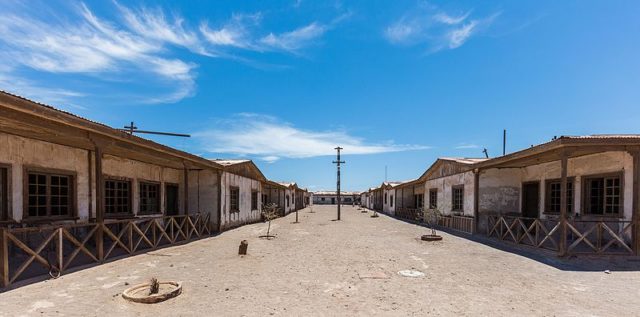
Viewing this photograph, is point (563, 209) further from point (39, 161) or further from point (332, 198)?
point (332, 198)

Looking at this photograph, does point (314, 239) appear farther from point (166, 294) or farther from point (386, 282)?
point (166, 294)

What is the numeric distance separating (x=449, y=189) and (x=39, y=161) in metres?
17.4

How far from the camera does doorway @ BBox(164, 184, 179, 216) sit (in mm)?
14867

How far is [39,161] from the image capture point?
8.42m

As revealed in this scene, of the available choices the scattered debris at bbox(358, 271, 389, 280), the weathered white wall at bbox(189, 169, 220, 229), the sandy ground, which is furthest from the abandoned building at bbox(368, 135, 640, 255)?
the weathered white wall at bbox(189, 169, 220, 229)

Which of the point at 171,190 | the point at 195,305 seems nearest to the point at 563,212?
the point at 195,305

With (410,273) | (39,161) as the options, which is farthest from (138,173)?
(410,273)

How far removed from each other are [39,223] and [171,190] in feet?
22.4

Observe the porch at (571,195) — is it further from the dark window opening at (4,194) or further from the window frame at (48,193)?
the dark window opening at (4,194)

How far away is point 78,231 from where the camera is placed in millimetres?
9594

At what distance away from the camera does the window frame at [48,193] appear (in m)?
8.04

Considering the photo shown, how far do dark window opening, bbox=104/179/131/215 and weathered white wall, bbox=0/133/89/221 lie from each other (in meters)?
1.17

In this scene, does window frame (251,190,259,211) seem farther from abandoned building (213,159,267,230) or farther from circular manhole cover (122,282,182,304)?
circular manhole cover (122,282,182,304)

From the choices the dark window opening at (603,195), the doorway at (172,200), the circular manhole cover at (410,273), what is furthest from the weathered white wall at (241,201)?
the dark window opening at (603,195)
